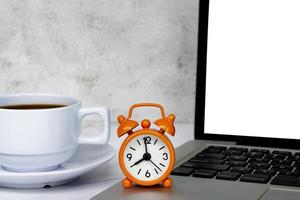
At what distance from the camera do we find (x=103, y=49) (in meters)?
Answer: 1.13

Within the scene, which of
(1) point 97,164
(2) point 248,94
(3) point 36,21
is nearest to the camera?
(1) point 97,164

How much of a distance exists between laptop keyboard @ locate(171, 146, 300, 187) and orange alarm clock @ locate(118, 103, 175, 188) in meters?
0.04

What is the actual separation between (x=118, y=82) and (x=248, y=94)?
34cm

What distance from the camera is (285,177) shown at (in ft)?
2.16

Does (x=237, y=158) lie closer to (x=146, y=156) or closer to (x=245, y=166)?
(x=245, y=166)

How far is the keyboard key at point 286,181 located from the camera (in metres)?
0.64

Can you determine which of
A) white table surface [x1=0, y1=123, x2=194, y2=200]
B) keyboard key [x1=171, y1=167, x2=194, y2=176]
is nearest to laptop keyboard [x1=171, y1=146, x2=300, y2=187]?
keyboard key [x1=171, y1=167, x2=194, y2=176]

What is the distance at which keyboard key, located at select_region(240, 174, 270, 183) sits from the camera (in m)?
0.65

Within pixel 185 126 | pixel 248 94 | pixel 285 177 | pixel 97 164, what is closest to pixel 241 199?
pixel 285 177

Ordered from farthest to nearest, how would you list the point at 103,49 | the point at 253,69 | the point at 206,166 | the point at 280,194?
the point at 103,49 → the point at 253,69 → the point at 206,166 → the point at 280,194

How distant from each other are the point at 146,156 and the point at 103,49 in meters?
0.51

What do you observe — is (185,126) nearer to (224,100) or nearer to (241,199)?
(224,100)

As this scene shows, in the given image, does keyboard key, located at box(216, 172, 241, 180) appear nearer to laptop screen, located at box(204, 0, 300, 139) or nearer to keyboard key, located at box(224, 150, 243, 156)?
keyboard key, located at box(224, 150, 243, 156)

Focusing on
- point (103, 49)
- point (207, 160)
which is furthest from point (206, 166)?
point (103, 49)
